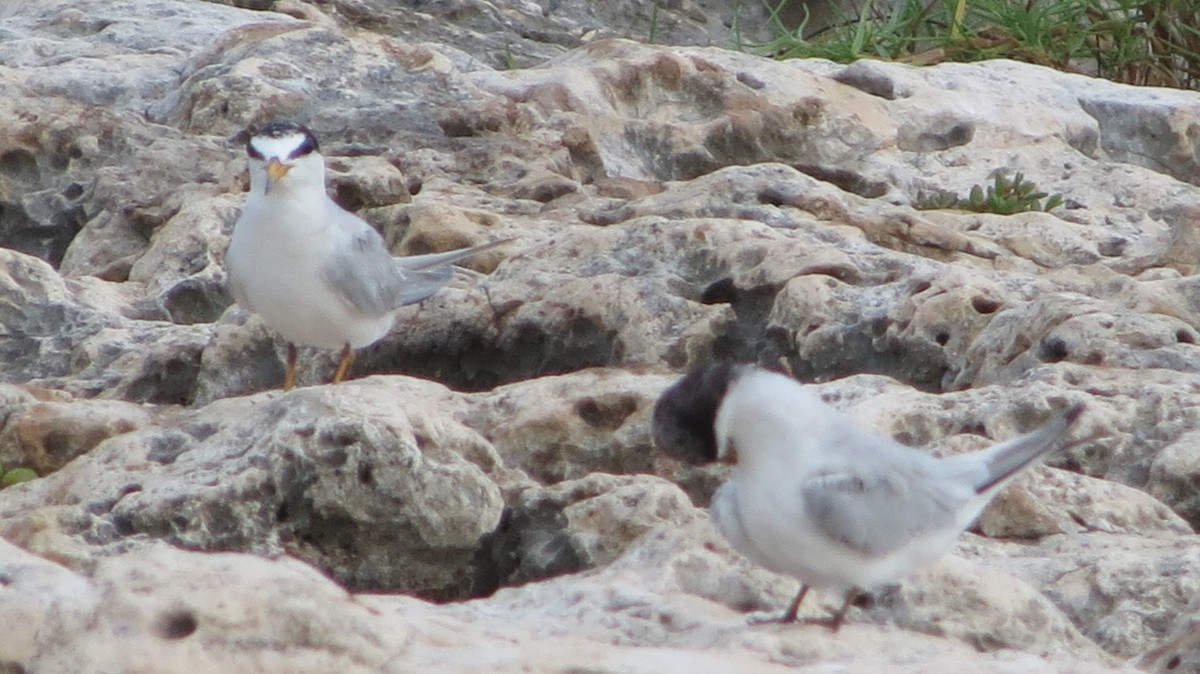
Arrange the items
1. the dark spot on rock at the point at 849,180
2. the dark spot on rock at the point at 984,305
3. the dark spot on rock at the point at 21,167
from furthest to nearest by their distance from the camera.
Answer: the dark spot on rock at the point at 849,180
the dark spot on rock at the point at 21,167
the dark spot on rock at the point at 984,305

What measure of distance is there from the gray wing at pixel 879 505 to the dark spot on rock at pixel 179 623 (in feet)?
3.77

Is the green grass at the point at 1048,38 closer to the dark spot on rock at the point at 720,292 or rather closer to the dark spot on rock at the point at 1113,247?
the dark spot on rock at the point at 1113,247

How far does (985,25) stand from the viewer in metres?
8.75

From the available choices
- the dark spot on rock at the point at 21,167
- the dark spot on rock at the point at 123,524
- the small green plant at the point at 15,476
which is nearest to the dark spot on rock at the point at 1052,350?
the dark spot on rock at the point at 123,524

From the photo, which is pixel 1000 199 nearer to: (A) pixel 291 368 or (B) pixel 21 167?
(A) pixel 291 368

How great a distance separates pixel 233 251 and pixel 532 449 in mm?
1238

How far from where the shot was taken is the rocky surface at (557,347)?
2.88 metres

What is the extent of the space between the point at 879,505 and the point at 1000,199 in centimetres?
299

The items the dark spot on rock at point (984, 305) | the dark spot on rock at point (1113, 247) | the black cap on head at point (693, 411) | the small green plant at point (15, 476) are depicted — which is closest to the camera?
the black cap on head at point (693, 411)

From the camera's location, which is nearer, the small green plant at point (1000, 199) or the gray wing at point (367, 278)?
the gray wing at point (367, 278)

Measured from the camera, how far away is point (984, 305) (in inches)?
186

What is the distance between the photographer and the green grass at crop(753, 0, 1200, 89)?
8.20 m

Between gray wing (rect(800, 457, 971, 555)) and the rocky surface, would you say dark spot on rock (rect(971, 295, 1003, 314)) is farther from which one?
gray wing (rect(800, 457, 971, 555))

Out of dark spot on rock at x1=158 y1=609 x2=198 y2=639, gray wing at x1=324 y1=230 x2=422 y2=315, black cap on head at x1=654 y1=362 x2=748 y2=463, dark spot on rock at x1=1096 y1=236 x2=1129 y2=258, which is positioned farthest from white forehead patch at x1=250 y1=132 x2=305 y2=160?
dark spot on rock at x1=158 y1=609 x2=198 y2=639
